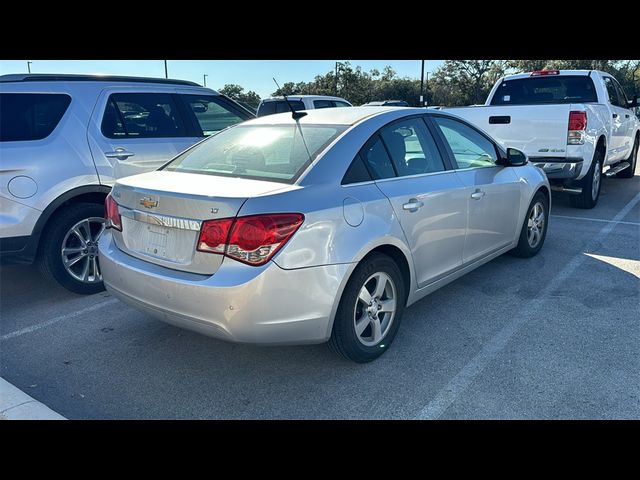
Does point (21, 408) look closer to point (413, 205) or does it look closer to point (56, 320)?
point (56, 320)

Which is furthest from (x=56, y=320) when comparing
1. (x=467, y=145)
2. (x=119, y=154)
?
(x=467, y=145)

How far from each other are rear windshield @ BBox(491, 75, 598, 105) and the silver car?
17.4ft

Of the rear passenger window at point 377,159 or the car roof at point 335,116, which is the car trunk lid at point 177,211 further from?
the car roof at point 335,116

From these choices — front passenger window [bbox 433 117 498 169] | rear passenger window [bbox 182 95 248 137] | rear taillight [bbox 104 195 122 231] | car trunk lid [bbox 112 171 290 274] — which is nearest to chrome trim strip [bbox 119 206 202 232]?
car trunk lid [bbox 112 171 290 274]

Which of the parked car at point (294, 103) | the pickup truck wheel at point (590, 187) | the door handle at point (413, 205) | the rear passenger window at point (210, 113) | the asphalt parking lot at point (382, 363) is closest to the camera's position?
the asphalt parking lot at point (382, 363)

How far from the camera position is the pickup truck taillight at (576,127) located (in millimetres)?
7066

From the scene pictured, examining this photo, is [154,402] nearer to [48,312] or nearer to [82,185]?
[48,312]

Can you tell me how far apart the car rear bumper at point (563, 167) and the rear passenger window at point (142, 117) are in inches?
201

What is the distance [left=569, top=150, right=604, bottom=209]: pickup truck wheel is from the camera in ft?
25.5

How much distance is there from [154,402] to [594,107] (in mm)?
7312

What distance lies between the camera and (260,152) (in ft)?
11.6

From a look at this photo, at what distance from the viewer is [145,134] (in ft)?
17.3

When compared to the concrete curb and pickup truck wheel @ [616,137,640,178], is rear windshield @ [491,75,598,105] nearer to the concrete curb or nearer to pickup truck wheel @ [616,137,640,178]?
pickup truck wheel @ [616,137,640,178]

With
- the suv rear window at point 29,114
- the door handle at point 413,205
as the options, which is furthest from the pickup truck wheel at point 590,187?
the suv rear window at point 29,114
